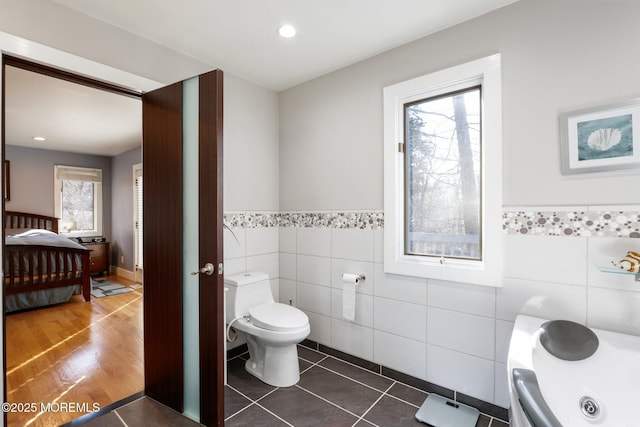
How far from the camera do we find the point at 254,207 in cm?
271

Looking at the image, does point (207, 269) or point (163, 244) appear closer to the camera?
point (207, 269)

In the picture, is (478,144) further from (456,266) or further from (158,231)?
(158,231)

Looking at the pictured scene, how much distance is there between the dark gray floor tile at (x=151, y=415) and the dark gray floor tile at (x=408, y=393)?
1212 millimetres

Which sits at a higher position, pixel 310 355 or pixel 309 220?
pixel 309 220

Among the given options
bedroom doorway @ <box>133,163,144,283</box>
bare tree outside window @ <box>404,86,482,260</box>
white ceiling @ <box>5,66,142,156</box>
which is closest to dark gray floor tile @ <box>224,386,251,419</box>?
bare tree outside window @ <box>404,86,482,260</box>

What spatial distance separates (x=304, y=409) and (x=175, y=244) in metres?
1.25

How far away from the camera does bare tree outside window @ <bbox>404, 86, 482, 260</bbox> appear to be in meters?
1.98

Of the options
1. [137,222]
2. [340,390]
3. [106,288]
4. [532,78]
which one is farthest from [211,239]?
[137,222]

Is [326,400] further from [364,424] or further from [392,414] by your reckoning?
[392,414]

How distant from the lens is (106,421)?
5.90 ft

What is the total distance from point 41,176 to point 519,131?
6.67 meters

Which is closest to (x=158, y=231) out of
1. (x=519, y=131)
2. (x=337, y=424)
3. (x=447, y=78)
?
(x=337, y=424)

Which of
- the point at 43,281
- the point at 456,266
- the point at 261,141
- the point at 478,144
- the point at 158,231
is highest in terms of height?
the point at 261,141

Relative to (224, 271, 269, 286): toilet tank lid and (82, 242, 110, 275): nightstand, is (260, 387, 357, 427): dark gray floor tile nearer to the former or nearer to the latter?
(224, 271, 269, 286): toilet tank lid
